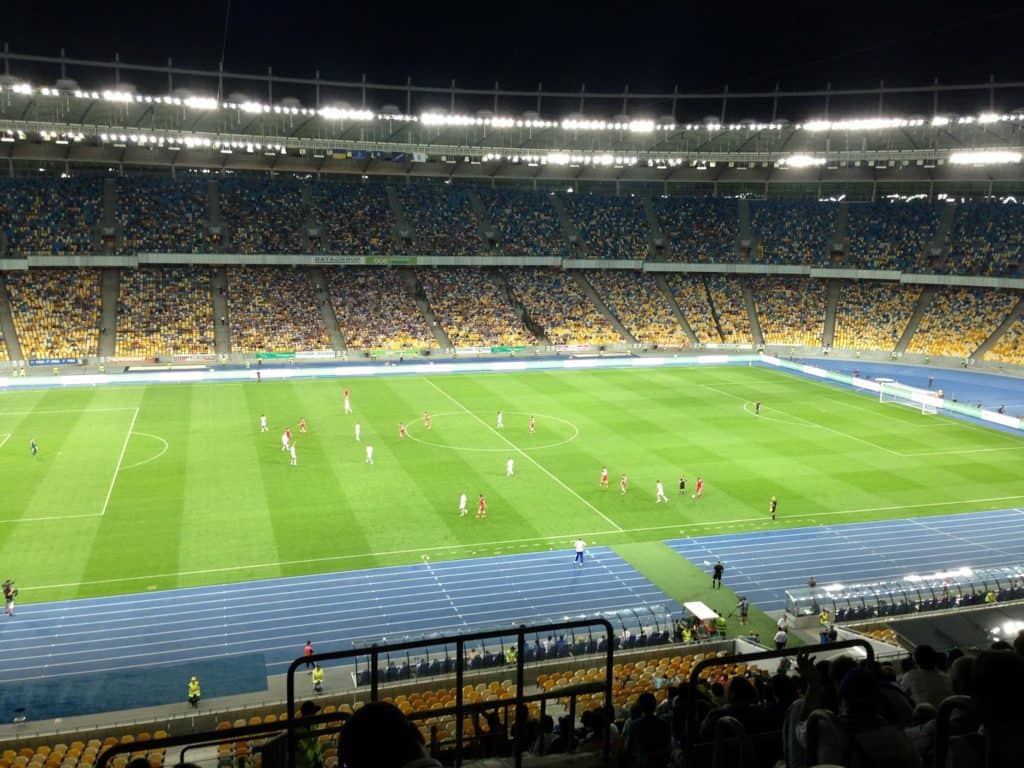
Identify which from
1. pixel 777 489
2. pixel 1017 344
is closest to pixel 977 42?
pixel 1017 344

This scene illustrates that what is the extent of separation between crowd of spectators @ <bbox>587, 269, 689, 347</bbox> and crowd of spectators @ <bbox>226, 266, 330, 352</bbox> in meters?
22.4

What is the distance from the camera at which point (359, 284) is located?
66625 mm

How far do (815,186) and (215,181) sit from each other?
49208mm

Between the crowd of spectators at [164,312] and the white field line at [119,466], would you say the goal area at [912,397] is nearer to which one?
the white field line at [119,466]

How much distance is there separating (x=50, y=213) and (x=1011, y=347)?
6504 centimetres

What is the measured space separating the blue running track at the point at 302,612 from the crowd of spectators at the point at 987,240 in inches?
2043

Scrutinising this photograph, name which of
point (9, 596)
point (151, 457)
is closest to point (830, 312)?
point (151, 457)

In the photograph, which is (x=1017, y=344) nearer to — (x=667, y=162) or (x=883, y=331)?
(x=883, y=331)

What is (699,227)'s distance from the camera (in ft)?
249

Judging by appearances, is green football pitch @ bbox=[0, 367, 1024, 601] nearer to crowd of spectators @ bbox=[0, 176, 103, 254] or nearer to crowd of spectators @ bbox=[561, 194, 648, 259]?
crowd of spectators @ bbox=[0, 176, 103, 254]

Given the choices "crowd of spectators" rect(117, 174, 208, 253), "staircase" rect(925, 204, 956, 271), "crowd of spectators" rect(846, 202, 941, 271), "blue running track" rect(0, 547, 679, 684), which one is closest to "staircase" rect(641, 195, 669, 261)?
"crowd of spectators" rect(846, 202, 941, 271)

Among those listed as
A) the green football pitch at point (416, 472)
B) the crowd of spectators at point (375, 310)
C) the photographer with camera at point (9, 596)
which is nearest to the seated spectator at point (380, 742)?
the photographer with camera at point (9, 596)

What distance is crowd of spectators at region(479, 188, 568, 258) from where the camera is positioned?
71.6 metres

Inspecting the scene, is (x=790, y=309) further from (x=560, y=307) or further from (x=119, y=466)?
(x=119, y=466)
